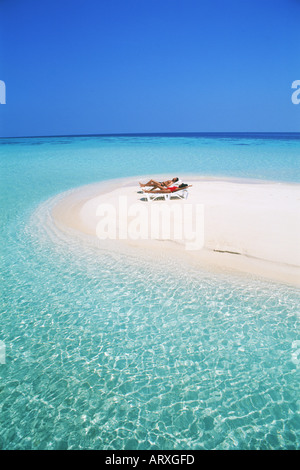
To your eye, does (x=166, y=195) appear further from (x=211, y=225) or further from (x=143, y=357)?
(x=143, y=357)

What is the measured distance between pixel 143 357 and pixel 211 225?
20.7ft

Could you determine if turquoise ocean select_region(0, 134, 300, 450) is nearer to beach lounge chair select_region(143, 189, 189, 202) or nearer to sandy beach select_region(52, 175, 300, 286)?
sandy beach select_region(52, 175, 300, 286)

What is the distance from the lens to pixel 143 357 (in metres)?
4.93

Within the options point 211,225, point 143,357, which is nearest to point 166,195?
point 211,225

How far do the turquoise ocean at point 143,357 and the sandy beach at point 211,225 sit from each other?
880mm

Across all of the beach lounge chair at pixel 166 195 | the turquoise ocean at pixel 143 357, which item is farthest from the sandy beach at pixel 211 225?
the turquoise ocean at pixel 143 357

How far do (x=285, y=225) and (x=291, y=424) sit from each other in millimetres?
7280

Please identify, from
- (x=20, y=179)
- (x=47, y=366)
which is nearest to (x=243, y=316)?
(x=47, y=366)

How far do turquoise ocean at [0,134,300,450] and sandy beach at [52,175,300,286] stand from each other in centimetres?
88

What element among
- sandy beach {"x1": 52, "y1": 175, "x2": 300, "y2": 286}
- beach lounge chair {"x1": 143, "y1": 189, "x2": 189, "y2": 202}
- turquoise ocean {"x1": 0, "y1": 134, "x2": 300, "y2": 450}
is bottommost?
turquoise ocean {"x1": 0, "y1": 134, "x2": 300, "y2": 450}

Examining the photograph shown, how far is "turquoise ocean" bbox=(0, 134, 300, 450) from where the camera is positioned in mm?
3744

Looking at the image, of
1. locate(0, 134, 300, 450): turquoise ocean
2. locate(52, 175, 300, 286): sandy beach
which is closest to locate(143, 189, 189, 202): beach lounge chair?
locate(52, 175, 300, 286): sandy beach

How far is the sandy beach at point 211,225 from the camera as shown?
7.93 m

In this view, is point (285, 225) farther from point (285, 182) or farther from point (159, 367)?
point (285, 182)
